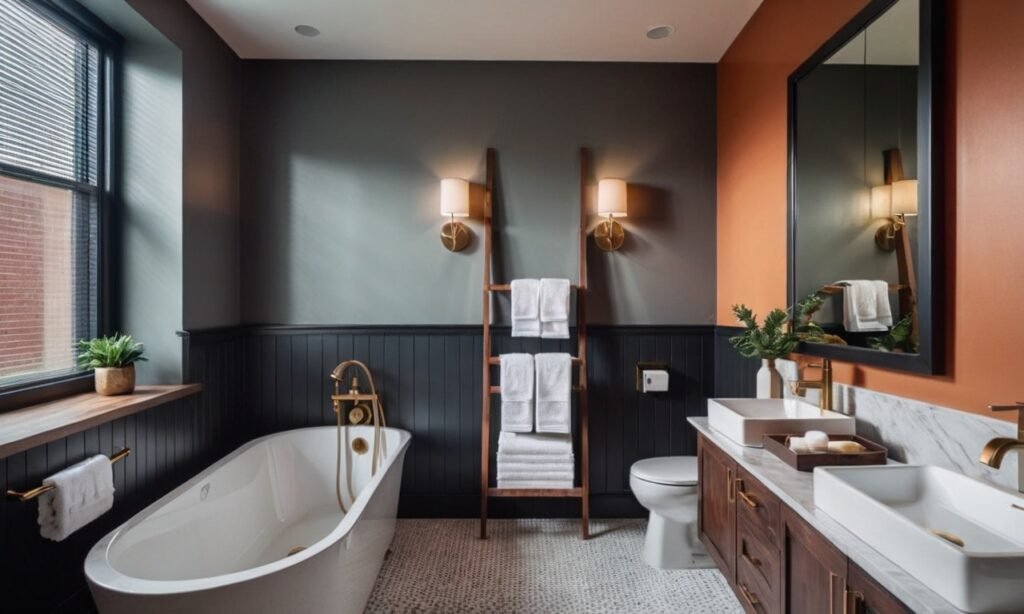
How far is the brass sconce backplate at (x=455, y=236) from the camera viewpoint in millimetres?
2645

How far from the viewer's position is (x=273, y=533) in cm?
227

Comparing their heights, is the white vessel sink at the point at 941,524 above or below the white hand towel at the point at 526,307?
below

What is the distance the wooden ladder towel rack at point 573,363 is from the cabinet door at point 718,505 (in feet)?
2.27

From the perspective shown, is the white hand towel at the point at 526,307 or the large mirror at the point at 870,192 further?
the white hand towel at the point at 526,307

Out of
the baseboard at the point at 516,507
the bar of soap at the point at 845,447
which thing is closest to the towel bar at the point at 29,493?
the baseboard at the point at 516,507

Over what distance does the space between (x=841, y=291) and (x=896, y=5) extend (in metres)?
0.85

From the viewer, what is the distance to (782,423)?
1542mm

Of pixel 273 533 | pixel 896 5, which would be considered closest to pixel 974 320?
pixel 896 5

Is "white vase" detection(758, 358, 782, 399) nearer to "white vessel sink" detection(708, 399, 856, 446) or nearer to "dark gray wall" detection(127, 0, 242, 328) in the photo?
"white vessel sink" detection(708, 399, 856, 446)

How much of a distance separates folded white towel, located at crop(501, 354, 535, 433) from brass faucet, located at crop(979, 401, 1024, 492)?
1.75 metres

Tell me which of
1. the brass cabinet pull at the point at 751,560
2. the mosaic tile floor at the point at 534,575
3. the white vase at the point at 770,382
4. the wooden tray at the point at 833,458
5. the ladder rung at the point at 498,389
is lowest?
the mosaic tile floor at the point at 534,575

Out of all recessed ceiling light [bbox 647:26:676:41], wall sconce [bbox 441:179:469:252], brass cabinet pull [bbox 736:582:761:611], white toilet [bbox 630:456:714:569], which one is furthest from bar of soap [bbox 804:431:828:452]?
recessed ceiling light [bbox 647:26:676:41]

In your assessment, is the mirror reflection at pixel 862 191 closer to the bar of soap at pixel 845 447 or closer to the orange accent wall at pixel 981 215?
the orange accent wall at pixel 981 215

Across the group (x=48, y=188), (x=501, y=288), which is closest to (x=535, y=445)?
(x=501, y=288)
